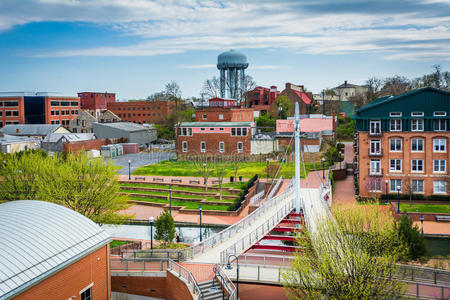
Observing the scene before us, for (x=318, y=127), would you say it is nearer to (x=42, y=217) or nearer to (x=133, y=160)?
(x=133, y=160)

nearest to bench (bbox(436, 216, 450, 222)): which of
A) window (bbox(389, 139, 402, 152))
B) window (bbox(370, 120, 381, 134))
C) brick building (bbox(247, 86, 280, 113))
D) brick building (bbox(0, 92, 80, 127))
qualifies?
window (bbox(389, 139, 402, 152))

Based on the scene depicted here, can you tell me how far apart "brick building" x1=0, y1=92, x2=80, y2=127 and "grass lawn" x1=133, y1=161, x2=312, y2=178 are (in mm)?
54735

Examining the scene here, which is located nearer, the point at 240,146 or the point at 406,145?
the point at 406,145

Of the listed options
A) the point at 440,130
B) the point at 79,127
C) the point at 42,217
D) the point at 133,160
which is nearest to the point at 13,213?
the point at 42,217

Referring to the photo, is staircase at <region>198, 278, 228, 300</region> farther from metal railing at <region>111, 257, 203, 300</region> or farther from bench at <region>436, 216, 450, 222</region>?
bench at <region>436, 216, 450, 222</region>

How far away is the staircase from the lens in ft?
69.5

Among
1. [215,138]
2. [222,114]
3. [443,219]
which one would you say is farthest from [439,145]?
[222,114]

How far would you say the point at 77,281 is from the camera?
20219 millimetres

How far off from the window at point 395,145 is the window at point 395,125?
1076 millimetres

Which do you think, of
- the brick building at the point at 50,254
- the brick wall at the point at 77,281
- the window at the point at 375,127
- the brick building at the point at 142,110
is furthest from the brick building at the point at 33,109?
the brick wall at the point at 77,281

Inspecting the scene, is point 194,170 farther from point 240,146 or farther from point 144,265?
point 144,265

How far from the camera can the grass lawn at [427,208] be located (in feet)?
130

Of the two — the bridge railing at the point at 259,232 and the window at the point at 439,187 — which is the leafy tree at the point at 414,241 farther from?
the window at the point at 439,187

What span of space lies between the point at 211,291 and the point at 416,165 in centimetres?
3036
